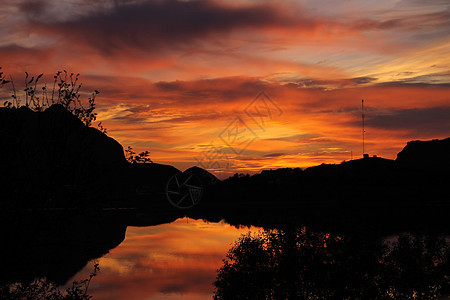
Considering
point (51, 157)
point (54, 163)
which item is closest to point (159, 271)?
point (51, 157)

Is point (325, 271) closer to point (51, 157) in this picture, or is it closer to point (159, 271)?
point (51, 157)

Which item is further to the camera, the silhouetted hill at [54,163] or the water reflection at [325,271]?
the water reflection at [325,271]

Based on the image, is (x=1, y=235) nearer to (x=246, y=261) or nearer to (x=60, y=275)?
(x=246, y=261)

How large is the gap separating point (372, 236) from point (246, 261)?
2422 cm

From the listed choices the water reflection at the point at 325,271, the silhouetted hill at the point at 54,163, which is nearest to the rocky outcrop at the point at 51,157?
the silhouetted hill at the point at 54,163

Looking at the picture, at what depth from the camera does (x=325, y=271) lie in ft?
240

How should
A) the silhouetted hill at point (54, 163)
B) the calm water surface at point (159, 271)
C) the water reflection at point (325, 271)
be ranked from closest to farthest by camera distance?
the silhouetted hill at point (54, 163), the water reflection at point (325, 271), the calm water surface at point (159, 271)

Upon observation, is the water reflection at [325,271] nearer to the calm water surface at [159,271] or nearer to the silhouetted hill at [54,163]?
the silhouetted hill at [54,163]

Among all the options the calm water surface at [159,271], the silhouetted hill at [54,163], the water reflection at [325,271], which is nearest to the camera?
the silhouetted hill at [54,163]

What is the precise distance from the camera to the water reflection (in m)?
71.8

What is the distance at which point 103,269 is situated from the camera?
521 ft

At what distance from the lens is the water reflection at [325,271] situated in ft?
236

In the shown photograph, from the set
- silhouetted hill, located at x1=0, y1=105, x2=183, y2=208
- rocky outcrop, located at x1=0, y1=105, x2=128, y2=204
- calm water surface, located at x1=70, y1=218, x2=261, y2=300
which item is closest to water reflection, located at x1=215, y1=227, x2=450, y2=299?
silhouetted hill, located at x1=0, y1=105, x2=183, y2=208

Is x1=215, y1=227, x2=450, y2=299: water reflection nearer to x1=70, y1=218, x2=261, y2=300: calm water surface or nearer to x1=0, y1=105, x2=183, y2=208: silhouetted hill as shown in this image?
x1=0, y1=105, x2=183, y2=208: silhouetted hill
